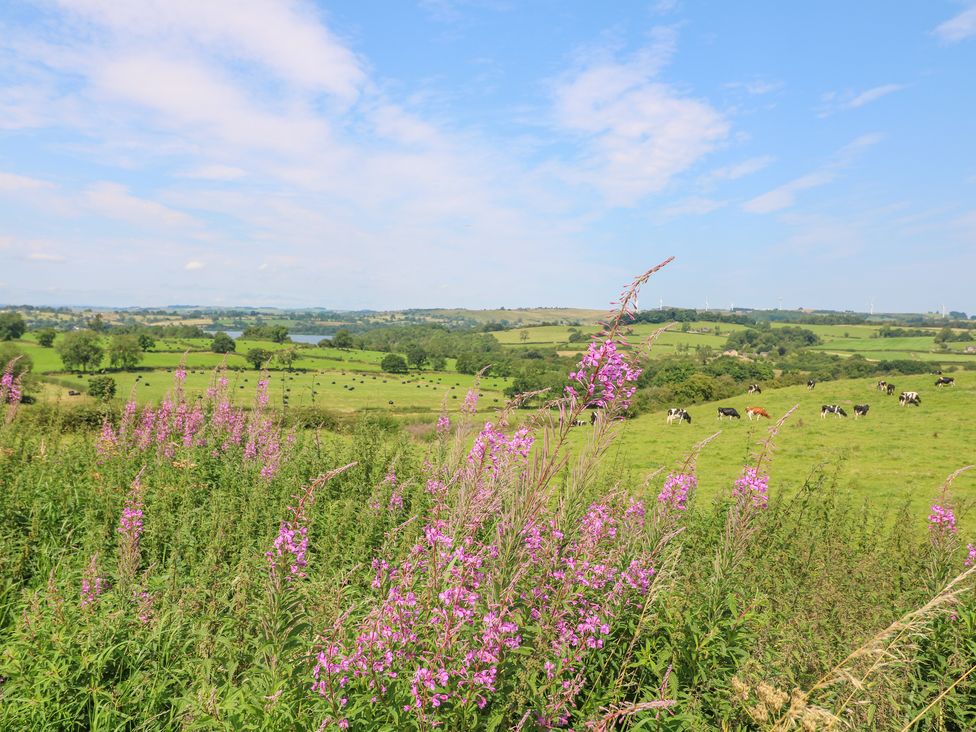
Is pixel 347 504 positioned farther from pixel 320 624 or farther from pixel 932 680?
pixel 932 680

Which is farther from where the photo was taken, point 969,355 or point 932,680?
point 969,355

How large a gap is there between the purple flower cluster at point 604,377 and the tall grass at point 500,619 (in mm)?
20

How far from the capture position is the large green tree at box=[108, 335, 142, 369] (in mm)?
82750

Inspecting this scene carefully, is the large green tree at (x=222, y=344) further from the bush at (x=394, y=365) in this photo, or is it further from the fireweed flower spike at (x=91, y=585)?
the fireweed flower spike at (x=91, y=585)

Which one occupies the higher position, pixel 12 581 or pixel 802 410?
pixel 12 581

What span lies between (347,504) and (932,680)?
6.75 metres

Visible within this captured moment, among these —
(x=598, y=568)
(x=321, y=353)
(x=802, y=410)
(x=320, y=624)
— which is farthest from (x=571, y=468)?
(x=321, y=353)

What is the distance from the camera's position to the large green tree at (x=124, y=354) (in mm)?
82750

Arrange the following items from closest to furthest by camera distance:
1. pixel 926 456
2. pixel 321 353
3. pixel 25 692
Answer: pixel 25 692, pixel 926 456, pixel 321 353

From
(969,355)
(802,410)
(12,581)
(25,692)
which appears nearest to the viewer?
(25,692)

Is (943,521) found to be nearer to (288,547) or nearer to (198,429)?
(288,547)

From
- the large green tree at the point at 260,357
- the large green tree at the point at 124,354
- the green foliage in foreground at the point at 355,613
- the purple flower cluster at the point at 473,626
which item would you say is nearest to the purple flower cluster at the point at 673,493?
the green foliage in foreground at the point at 355,613

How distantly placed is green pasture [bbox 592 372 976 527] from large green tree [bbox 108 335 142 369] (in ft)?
274

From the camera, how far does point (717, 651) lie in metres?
4.23
